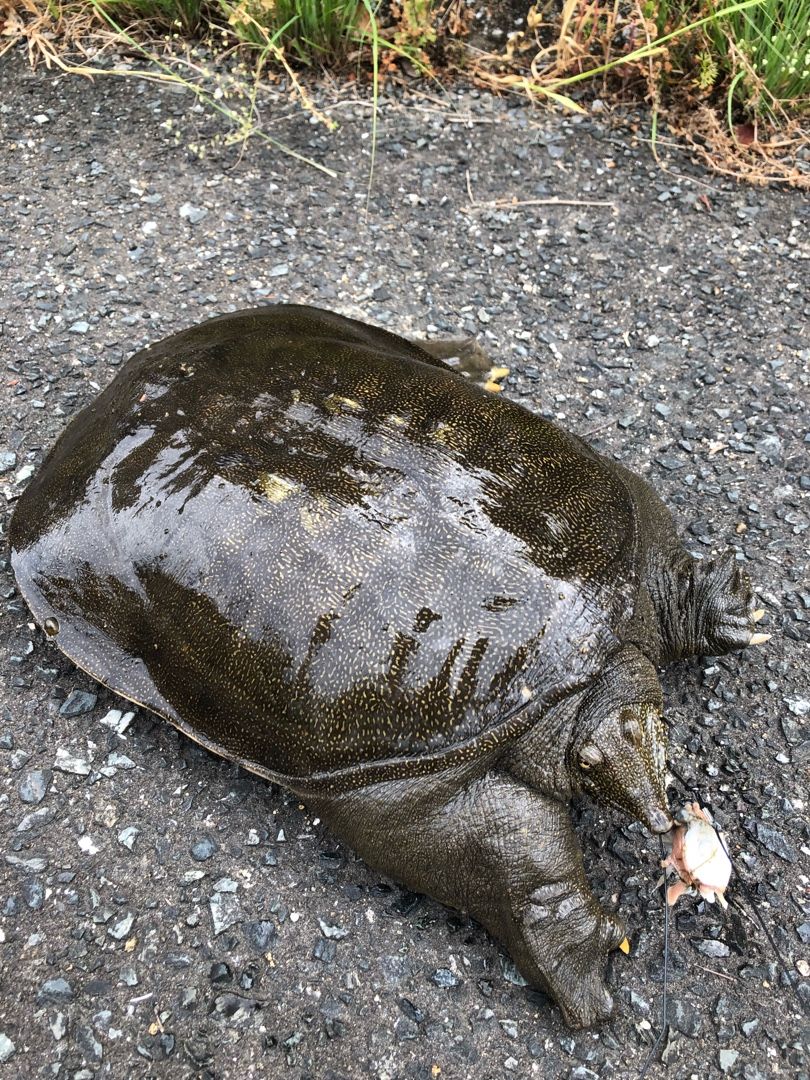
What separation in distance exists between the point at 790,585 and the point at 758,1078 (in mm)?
1386

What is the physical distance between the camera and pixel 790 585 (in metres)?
2.60

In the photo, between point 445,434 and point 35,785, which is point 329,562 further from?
point 35,785

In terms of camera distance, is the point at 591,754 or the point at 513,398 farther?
the point at 513,398

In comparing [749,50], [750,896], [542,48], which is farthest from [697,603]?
[542,48]

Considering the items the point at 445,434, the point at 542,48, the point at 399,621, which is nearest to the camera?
the point at 399,621

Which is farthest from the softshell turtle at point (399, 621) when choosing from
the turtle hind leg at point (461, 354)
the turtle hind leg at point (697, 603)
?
the turtle hind leg at point (461, 354)

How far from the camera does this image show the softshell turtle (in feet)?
5.97

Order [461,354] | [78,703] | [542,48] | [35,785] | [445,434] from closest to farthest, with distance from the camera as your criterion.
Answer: [445,434], [35,785], [78,703], [461,354], [542,48]

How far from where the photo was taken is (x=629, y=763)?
1.86m

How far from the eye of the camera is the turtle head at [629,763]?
183 centimetres

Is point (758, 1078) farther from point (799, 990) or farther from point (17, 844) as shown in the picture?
point (17, 844)

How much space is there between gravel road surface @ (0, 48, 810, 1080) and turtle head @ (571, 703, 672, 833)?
31cm

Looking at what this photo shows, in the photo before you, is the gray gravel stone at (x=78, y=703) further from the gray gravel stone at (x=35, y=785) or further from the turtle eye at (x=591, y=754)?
the turtle eye at (x=591, y=754)

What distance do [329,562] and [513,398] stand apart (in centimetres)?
150
